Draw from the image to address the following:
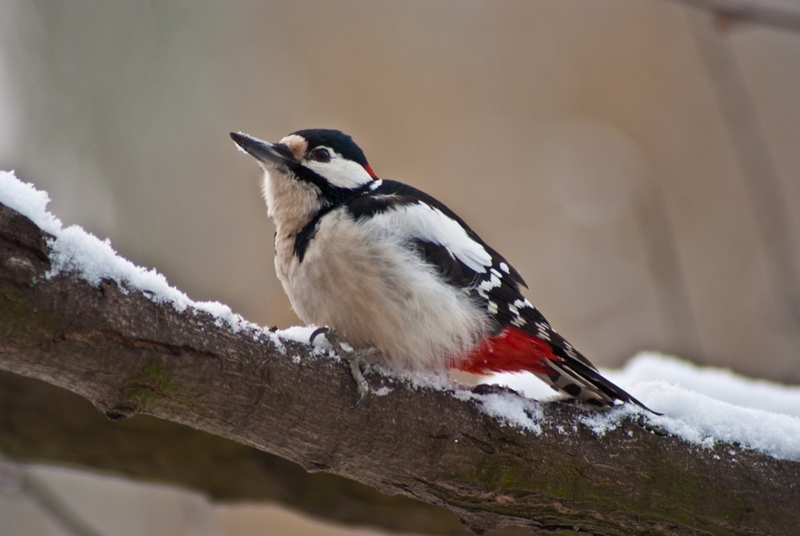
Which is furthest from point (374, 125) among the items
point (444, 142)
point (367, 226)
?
point (367, 226)

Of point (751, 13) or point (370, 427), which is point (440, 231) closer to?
point (370, 427)

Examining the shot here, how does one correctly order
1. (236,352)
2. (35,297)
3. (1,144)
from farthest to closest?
(1,144), (236,352), (35,297)

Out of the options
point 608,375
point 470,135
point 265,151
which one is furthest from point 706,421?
point 470,135

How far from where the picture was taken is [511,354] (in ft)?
8.10

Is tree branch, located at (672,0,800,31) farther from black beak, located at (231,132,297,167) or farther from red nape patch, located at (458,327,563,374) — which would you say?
black beak, located at (231,132,297,167)

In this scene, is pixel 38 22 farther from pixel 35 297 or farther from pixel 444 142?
pixel 35 297

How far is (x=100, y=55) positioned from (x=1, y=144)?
1551mm

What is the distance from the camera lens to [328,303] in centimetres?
222

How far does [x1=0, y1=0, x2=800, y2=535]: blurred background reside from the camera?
537 cm

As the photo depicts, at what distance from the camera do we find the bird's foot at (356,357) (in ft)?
6.14

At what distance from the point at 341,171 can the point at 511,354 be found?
96 centimetres

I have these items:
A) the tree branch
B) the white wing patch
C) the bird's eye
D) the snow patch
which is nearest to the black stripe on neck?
the bird's eye

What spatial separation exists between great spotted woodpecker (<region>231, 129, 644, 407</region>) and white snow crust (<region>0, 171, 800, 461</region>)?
0.42 feet

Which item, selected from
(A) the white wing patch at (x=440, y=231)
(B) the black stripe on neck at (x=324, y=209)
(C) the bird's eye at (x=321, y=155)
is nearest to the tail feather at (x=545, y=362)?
(A) the white wing patch at (x=440, y=231)
